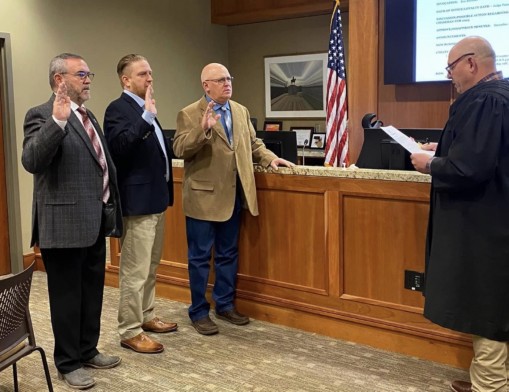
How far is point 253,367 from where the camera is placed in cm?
306

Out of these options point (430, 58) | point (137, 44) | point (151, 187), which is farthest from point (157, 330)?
point (137, 44)

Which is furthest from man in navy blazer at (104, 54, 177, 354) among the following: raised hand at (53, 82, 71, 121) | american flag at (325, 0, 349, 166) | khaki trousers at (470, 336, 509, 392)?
american flag at (325, 0, 349, 166)

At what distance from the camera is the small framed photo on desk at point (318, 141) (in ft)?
23.6

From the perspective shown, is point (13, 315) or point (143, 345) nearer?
point (13, 315)

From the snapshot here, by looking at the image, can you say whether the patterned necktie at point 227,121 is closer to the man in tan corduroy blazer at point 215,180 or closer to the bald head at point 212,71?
the man in tan corduroy blazer at point 215,180

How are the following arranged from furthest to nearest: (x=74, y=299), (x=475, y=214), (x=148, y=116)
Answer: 1. (x=148, y=116)
2. (x=74, y=299)
3. (x=475, y=214)

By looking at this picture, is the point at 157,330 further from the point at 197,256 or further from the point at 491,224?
the point at 491,224

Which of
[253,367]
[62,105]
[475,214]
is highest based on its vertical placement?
[62,105]

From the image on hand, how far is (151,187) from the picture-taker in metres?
3.18

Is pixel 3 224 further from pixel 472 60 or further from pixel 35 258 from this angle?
pixel 472 60

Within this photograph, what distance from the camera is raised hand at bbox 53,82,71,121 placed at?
250 cm

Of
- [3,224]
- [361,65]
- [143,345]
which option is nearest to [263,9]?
[361,65]

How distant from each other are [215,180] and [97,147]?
2.69 feet

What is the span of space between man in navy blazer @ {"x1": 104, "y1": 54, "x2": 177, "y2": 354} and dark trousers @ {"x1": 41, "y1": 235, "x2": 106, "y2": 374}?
0.26 m
